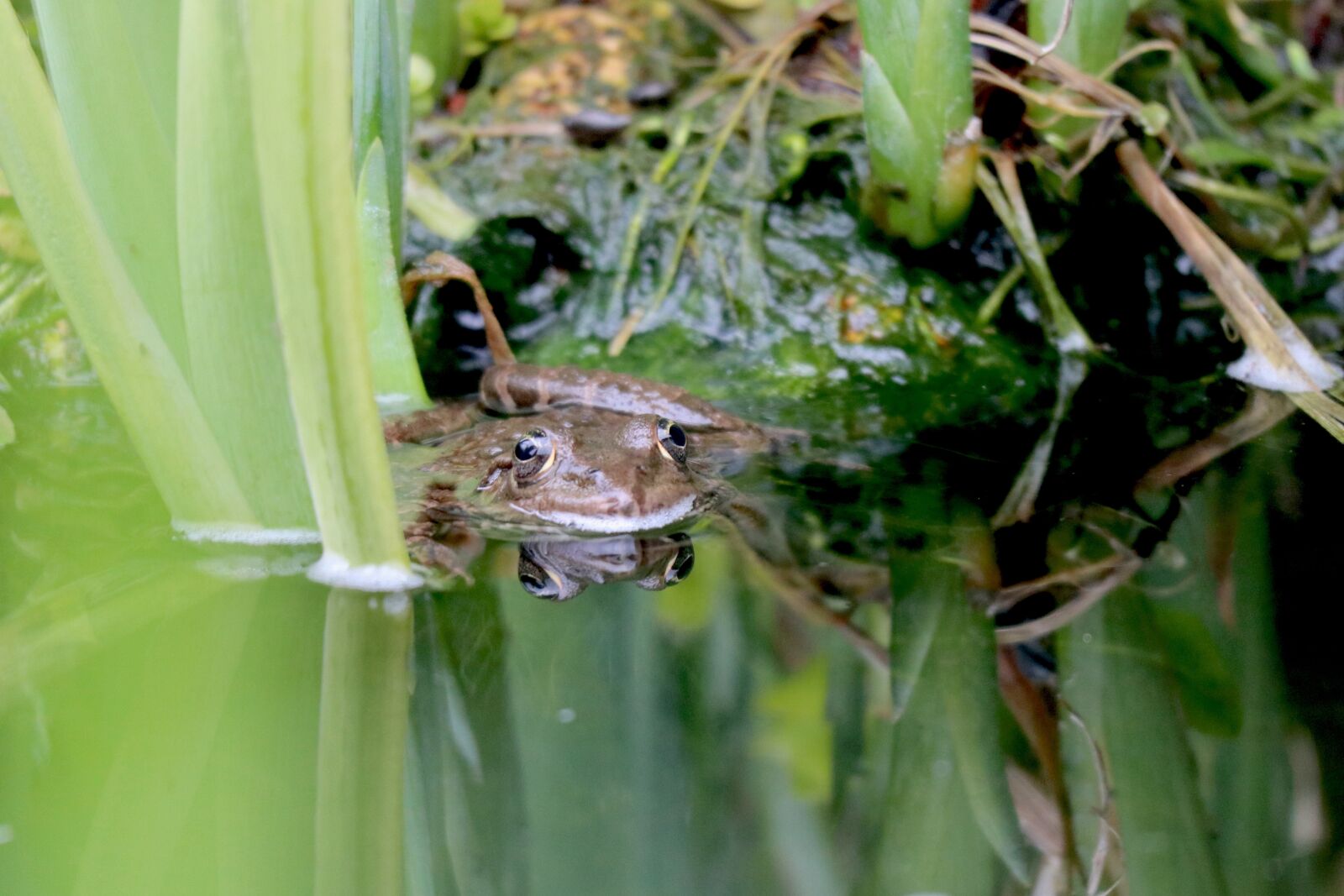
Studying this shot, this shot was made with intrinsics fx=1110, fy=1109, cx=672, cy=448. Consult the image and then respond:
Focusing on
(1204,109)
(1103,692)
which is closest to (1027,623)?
(1103,692)

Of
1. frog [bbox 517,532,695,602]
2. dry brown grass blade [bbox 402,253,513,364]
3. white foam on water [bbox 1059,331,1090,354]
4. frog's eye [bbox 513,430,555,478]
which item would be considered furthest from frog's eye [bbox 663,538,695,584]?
white foam on water [bbox 1059,331,1090,354]

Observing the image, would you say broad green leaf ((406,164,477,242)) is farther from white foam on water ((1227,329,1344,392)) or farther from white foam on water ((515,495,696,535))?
white foam on water ((1227,329,1344,392))

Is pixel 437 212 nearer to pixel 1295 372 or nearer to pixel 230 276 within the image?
pixel 230 276

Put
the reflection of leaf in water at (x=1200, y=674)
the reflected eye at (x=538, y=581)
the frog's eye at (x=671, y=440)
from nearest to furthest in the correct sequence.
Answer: the reflection of leaf in water at (x=1200, y=674) → the reflected eye at (x=538, y=581) → the frog's eye at (x=671, y=440)

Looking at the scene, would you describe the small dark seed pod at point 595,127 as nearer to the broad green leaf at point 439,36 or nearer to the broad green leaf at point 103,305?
the broad green leaf at point 439,36

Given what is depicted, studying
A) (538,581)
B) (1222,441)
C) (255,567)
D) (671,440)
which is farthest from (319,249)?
(1222,441)

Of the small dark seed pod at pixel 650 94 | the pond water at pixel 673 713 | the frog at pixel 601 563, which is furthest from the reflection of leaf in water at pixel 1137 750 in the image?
the small dark seed pod at pixel 650 94
